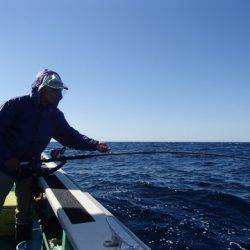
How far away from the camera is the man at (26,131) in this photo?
3613 millimetres

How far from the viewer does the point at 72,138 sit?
4.51m

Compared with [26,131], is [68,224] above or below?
below

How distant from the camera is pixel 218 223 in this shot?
8.29 m

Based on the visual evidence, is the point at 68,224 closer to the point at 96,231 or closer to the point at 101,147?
the point at 96,231

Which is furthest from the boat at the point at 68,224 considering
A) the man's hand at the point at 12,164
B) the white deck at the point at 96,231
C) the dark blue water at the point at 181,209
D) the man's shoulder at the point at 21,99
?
the dark blue water at the point at 181,209

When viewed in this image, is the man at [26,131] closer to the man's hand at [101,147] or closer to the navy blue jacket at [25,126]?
the navy blue jacket at [25,126]

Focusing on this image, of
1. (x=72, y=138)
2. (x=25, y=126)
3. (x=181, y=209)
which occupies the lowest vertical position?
(x=181, y=209)

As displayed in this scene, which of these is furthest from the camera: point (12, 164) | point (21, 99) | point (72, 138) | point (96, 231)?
point (72, 138)

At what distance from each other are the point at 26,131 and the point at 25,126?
6 cm

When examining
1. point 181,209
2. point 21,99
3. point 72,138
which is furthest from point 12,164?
point 181,209

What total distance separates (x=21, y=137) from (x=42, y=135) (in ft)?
0.85

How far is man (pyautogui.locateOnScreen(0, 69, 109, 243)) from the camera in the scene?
3613mm

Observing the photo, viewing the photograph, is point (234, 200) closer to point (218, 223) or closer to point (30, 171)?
point (218, 223)

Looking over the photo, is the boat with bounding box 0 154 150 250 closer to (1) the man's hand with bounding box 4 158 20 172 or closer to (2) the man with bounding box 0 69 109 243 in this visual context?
(2) the man with bounding box 0 69 109 243
